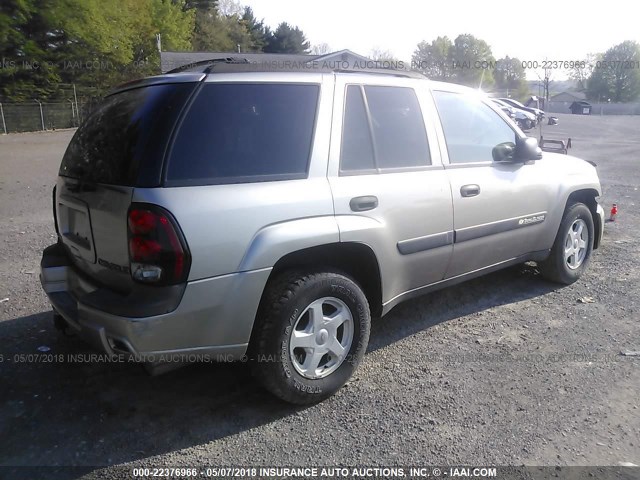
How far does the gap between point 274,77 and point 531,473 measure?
2.51 m

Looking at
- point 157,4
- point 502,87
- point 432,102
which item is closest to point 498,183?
point 432,102

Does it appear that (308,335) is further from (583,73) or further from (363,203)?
(583,73)

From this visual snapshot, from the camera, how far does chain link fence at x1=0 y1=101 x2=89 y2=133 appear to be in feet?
89.0

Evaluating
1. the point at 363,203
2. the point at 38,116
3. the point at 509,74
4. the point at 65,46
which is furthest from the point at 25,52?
the point at 509,74

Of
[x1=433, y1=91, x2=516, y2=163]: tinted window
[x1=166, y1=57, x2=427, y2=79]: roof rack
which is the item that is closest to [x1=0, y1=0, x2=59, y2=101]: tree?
[x1=166, y1=57, x2=427, y2=79]: roof rack

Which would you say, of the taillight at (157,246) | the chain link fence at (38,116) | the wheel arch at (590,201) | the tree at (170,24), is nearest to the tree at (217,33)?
the tree at (170,24)

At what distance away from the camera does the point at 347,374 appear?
3256mm

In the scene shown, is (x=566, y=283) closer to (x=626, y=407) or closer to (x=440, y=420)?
(x=626, y=407)

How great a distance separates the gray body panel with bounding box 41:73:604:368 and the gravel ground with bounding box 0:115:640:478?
1.56 ft

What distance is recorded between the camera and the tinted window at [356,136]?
10.7 ft

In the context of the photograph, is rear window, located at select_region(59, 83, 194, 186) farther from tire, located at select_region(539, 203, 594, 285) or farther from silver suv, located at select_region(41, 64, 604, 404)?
tire, located at select_region(539, 203, 594, 285)

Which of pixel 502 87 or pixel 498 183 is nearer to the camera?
pixel 498 183

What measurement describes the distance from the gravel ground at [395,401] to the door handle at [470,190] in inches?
42.4

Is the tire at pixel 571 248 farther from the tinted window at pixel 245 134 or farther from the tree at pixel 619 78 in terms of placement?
the tree at pixel 619 78
